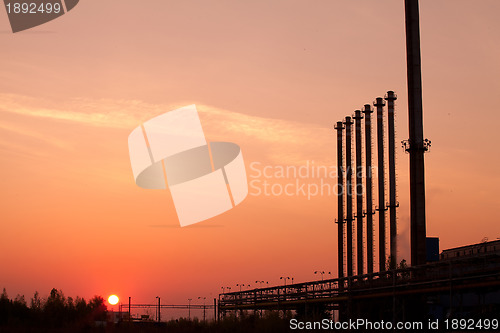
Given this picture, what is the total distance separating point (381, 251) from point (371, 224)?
3.78 m

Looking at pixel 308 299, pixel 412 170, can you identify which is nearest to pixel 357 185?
pixel 412 170

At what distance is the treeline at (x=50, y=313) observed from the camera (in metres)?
52.2

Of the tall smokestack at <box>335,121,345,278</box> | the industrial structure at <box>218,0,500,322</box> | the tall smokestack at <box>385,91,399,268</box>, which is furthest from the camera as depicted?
the tall smokestack at <box>335,121,345,278</box>

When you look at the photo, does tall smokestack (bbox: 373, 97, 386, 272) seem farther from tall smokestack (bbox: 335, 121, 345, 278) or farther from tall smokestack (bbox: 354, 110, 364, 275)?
tall smokestack (bbox: 335, 121, 345, 278)

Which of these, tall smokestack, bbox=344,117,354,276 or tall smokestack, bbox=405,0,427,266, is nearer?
tall smokestack, bbox=405,0,427,266

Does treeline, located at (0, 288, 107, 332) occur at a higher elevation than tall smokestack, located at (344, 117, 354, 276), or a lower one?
lower

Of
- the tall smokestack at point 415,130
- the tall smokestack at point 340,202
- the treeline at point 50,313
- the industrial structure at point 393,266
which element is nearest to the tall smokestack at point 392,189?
the industrial structure at point 393,266

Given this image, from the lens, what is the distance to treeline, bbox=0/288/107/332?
171 ft

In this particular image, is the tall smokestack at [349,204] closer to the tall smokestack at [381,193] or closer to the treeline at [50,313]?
the tall smokestack at [381,193]

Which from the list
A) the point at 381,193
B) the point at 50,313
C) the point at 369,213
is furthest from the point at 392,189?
the point at 50,313

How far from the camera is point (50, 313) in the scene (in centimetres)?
5572

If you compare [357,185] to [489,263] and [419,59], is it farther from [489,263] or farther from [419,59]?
[489,263]

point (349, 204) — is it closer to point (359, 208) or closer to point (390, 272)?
point (359, 208)

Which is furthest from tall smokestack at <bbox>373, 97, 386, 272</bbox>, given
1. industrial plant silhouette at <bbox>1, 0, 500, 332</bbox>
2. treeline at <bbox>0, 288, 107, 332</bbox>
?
treeline at <bbox>0, 288, 107, 332</bbox>
